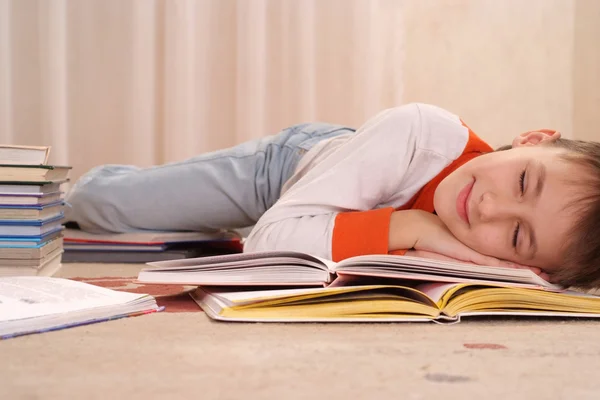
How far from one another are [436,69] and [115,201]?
1349mm

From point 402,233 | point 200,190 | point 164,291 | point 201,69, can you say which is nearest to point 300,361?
point 164,291

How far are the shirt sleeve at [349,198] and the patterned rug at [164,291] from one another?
20 centimetres

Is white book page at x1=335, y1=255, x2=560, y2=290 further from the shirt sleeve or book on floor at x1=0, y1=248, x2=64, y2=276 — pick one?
book on floor at x1=0, y1=248, x2=64, y2=276

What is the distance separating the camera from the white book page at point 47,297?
632 mm

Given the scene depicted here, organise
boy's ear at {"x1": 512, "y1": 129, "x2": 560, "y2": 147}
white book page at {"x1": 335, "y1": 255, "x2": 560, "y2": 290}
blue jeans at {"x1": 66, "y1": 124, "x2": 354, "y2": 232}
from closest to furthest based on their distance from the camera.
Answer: white book page at {"x1": 335, "y1": 255, "x2": 560, "y2": 290} < boy's ear at {"x1": 512, "y1": 129, "x2": 560, "y2": 147} < blue jeans at {"x1": 66, "y1": 124, "x2": 354, "y2": 232}

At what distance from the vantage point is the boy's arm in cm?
104

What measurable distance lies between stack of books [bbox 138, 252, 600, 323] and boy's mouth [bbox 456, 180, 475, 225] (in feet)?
0.80

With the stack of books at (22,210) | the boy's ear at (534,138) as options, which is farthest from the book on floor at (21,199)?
the boy's ear at (534,138)

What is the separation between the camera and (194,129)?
7.12 feet

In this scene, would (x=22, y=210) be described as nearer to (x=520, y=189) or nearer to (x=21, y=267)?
(x=21, y=267)

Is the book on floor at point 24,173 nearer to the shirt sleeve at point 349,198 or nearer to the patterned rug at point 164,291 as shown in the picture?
the patterned rug at point 164,291

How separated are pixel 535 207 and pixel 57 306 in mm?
656

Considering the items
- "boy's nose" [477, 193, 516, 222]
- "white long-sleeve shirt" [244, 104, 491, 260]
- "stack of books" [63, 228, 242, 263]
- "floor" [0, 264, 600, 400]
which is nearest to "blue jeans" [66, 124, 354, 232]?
"stack of books" [63, 228, 242, 263]

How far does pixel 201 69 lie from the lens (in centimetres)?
219
